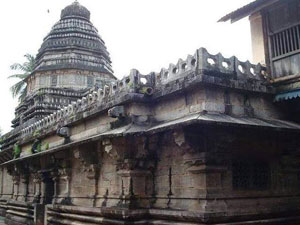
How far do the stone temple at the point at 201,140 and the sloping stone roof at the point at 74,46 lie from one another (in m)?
13.3

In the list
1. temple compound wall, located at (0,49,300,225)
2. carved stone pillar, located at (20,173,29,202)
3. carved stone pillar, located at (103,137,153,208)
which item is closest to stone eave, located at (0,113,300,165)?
temple compound wall, located at (0,49,300,225)

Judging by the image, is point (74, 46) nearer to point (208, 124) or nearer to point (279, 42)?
point (279, 42)

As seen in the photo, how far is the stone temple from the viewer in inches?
340

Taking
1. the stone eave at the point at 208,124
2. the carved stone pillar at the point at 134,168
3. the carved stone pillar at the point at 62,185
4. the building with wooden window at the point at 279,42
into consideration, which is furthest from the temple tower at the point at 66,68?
the stone eave at the point at 208,124

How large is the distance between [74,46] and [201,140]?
19246 mm

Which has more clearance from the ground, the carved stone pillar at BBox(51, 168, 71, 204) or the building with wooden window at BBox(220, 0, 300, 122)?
the building with wooden window at BBox(220, 0, 300, 122)

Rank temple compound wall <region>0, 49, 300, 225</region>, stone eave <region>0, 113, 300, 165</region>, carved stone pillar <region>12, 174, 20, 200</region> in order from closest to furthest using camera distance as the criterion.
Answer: stone eave <region>0, 113, 300, 165</region> → temple compound wall <region>0, 49, 300, 225</region> → carved stone pillar <region>12, 174, 20, 200</region>

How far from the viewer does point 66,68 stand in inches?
986

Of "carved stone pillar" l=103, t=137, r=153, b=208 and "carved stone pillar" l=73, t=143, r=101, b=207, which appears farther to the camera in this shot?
"carved stone pillar" l=73, t=143, r=101, b=207

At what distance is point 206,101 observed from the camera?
29.5 ft

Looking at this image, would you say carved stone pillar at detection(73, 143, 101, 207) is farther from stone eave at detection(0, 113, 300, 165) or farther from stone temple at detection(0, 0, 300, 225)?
stone eave at detection(0, 113, 300, 165)

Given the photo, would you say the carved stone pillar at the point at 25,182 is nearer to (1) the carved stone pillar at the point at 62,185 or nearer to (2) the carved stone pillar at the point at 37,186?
(2) the carved stone pillar at the point at 37,186

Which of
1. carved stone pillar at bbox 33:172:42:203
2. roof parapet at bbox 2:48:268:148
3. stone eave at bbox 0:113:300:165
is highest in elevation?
roof parapet at bbox 2:48:268:148

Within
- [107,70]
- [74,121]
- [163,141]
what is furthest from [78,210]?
[107,70]
